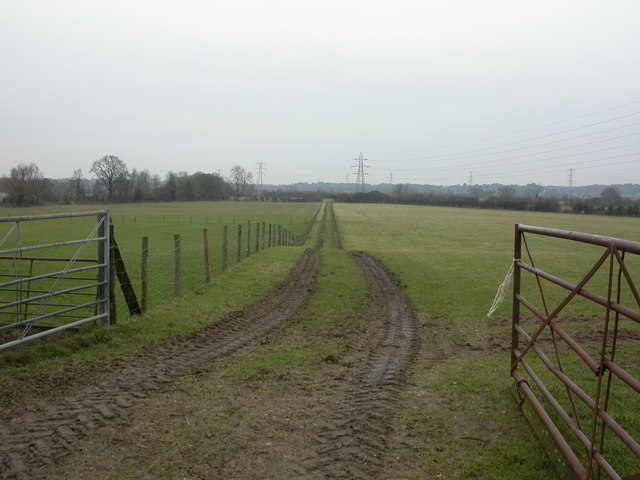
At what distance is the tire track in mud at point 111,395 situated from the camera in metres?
4.17

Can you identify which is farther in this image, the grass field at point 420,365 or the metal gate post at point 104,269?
the metal gate post at point 104,269

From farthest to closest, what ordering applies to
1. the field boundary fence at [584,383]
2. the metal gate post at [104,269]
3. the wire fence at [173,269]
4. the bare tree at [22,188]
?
the bare tree at [22,188] → the wire fence at [173,269] → the metal gate post at [104,269] → the field boundary fence at [584,383]

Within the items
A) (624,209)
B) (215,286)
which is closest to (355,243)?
(215,286)

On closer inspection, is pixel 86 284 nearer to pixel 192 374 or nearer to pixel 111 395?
pixel 192 374

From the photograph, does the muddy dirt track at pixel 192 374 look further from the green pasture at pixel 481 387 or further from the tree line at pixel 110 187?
the tree line at pixel 110 187

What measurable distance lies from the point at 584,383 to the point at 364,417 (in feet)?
9.58

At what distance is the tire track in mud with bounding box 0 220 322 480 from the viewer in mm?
4168

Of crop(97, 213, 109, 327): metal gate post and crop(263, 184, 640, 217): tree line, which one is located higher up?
crop(263, 184, 640, 217): tree line

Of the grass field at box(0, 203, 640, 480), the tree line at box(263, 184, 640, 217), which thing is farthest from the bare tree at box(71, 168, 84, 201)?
the grass field at box(0, 203, 640, 480)

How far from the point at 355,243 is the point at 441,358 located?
27776 mm

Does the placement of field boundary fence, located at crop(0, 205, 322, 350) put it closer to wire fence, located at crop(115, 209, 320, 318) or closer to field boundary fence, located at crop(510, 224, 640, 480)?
wire fence, located at crop(115, 209, 320, 318)

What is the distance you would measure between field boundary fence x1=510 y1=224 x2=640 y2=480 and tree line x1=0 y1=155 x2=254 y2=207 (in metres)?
76.4

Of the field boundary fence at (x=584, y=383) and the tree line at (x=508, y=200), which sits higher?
the tree line at (x=508, y=200)

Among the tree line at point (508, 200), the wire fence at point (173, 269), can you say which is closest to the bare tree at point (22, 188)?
the wire fence at point (173, 269)
